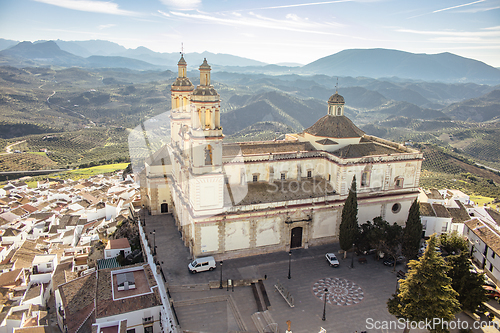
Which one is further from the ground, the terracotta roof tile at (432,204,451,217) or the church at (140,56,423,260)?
the church at (140,56,423,260)

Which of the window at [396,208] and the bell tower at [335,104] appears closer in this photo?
the window at [396,208]

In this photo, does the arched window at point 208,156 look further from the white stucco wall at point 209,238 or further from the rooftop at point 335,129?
the rooftop at point 335,129

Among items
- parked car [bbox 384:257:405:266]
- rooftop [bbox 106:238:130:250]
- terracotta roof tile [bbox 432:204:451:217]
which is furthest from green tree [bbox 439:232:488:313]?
rooftop [bbox 106:238:130:250]

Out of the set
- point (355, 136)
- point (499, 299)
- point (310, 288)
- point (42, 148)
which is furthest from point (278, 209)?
point (42, 148)

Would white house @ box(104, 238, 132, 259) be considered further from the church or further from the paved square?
the paved square

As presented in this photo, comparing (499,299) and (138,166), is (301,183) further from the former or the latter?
(138,166)

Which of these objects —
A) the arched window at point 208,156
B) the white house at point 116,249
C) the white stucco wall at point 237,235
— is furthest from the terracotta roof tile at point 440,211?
the white house at point 116,249
